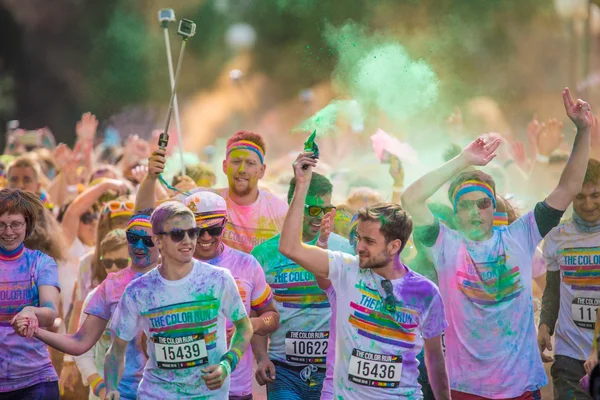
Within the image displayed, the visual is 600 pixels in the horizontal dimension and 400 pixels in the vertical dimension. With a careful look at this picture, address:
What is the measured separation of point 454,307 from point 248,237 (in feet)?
5.39

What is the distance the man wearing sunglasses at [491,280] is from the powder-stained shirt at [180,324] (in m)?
1.29

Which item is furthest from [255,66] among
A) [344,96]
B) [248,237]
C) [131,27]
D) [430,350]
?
[430,350]

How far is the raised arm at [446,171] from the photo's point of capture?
5641mm

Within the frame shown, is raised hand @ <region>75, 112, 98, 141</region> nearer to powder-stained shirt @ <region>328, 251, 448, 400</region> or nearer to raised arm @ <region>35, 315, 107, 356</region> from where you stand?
raised arm @ <region>35, 315, 107, 356</region>

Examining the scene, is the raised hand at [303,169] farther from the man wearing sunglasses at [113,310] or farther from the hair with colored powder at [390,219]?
the man wearing sunglasses at [113,310]

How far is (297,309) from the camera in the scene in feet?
20.6

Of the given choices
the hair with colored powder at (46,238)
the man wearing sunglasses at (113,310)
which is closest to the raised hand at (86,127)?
the hair with colored powder at (46,238)

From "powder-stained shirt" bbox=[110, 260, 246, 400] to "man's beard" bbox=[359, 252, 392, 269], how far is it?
27.4 inches

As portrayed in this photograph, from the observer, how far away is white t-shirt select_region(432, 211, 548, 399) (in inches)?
228

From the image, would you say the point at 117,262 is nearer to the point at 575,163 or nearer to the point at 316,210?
the point at 316,210

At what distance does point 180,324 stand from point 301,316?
1.32 metres

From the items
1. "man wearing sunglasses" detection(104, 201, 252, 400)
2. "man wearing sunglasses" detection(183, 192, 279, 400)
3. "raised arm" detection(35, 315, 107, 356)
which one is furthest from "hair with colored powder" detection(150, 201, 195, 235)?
"raised arm" detection(35, 315, 107, 356)

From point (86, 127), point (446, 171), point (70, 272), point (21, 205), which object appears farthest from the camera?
point (86, 127)

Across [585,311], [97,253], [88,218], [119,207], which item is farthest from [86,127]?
[585,311]
